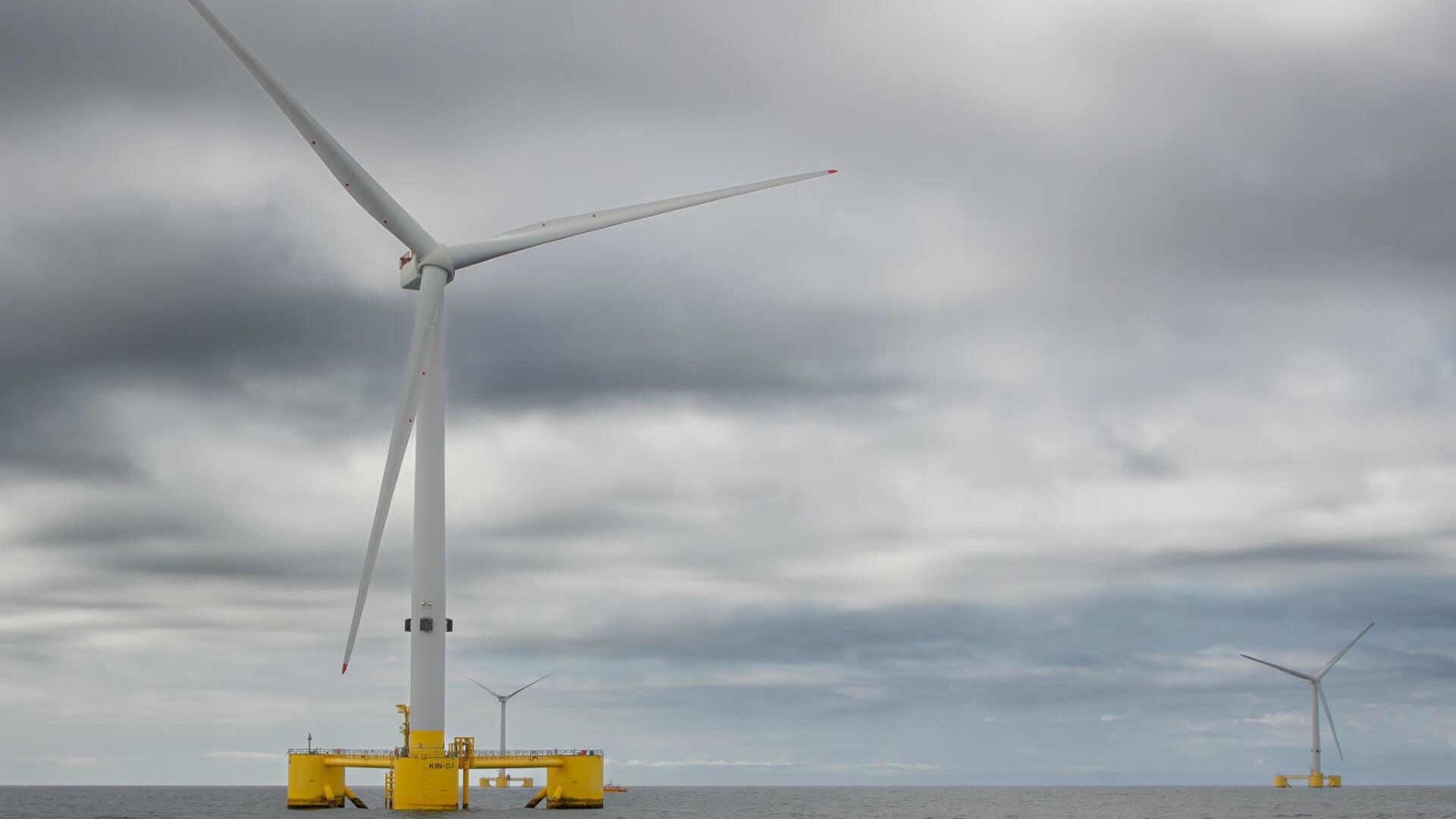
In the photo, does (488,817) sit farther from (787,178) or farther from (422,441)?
(787,178)

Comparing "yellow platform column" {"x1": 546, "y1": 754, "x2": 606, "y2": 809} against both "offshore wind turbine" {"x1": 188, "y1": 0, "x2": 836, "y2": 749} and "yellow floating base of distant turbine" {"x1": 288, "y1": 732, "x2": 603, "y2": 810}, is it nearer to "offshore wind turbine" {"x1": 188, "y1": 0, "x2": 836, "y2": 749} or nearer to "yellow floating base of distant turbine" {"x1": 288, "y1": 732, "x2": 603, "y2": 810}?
"yellow floating base of distant turbine" {"x1": 288, "y1": 732, "x2": 603, "y2": 810}

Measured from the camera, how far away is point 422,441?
144m

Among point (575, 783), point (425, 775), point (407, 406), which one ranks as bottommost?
point (575, 783)

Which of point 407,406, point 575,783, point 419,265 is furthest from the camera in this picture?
point 575,783

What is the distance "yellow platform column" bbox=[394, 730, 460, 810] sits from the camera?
140 metres

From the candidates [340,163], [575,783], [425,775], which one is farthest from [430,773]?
[340,163]

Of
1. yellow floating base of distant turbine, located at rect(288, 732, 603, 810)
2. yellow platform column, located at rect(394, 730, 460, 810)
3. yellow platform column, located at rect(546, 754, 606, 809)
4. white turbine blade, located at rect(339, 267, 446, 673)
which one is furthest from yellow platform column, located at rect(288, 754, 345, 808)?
white turbine blade, located at rect(339, 267, 446, 673)

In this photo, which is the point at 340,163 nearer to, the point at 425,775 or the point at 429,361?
the point at 429,361

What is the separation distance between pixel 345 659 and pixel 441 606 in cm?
3202

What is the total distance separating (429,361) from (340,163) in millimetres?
28755

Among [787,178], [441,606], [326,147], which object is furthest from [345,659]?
[787,178]

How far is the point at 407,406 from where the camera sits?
12062 centimetres

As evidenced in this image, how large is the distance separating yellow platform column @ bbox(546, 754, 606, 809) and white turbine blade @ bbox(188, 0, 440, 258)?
213 ft

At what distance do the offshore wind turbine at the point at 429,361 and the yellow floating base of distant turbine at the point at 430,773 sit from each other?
2.43 m
